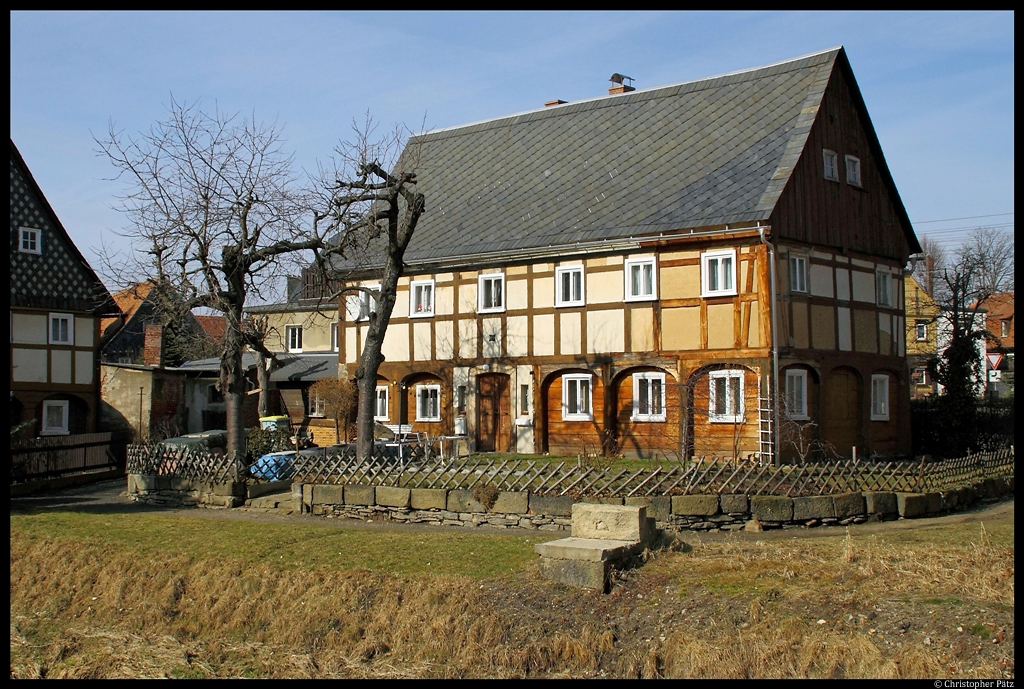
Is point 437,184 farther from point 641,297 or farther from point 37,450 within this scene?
point 37,450

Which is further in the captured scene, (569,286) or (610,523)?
(569,286)

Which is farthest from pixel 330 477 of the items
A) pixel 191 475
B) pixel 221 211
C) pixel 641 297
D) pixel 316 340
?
pixel 316 340

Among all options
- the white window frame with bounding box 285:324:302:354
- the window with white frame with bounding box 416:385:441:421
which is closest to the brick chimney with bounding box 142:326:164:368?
the white window frame with bounding box 285:324:302:354

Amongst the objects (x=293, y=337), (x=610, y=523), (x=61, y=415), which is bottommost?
(x=610, y=523)

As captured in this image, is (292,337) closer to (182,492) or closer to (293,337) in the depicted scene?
(293,337)

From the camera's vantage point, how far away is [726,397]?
2470 centimetres

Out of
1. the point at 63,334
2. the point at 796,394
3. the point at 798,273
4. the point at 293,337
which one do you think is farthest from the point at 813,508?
the point at 293,337

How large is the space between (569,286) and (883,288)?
28.4 ft

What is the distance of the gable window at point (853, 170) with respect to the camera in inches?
1075

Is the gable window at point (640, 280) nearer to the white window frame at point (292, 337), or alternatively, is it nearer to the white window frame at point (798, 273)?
the white window frame at point (798, 273)

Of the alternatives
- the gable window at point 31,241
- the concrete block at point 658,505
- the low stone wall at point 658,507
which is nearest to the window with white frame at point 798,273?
the low stone wall at point 658,507

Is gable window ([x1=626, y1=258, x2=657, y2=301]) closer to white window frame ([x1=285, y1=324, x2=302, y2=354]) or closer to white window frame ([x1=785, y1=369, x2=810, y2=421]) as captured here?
white window frame ([x1=785, y1=369, x2=810, y2=421])

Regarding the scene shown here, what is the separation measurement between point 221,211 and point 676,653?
15.4 meters

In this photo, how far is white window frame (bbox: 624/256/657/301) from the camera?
84.0ft
